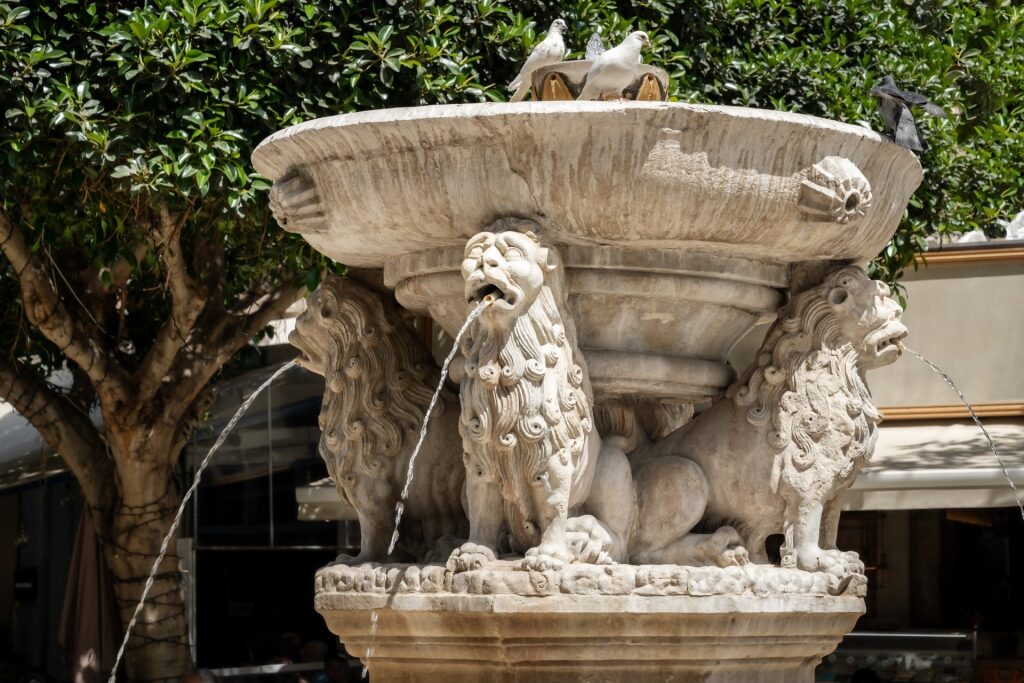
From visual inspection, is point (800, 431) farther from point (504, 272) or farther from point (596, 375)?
point (504, 272)

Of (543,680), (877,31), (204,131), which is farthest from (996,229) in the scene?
(543,680)

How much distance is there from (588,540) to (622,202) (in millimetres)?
917

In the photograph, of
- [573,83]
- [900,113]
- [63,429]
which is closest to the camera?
[900,113]

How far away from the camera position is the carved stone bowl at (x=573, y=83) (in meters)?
5.25

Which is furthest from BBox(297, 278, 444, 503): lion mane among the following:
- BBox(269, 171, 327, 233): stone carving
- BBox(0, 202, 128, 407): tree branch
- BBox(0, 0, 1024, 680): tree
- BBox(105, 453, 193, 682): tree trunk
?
BBox(105, 453, 193, 682): tree trunk

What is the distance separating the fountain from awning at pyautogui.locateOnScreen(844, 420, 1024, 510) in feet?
15.9

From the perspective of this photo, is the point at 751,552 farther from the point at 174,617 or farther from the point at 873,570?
the point at 873,570

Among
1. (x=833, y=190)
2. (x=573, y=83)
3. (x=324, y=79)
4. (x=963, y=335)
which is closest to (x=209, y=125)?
(x=324, y=79)

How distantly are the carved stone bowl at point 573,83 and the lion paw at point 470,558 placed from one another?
1540mm

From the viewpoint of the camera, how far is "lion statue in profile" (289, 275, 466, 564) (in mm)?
5102

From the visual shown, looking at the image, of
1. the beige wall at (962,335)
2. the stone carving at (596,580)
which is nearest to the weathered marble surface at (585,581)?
the stone carving at (596,580)

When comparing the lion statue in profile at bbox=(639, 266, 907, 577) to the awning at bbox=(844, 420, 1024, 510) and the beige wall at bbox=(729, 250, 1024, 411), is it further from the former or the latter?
the beige wall at bbox=(729, 250, 1024, 411)

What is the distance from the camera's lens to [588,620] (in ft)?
14.7

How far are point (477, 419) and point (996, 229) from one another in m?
7.01
